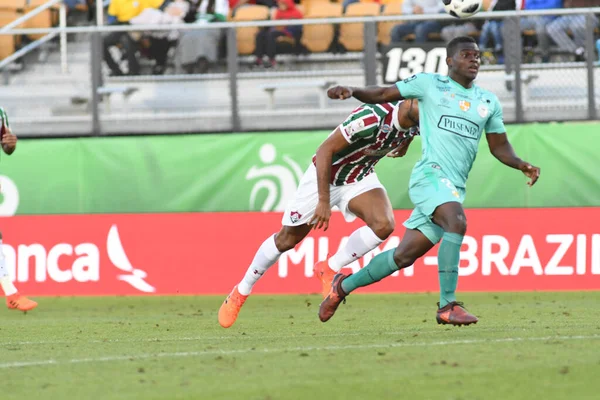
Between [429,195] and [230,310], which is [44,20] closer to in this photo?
[230,310]

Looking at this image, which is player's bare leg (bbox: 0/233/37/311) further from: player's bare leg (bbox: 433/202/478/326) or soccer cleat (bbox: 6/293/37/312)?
player's bare leg (bbox: 433/202/478/326)

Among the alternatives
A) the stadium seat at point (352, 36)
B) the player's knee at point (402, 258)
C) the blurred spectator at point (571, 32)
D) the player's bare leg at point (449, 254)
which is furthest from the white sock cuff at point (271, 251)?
the blurred spectator at point (571, 32)

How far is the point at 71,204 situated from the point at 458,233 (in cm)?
913

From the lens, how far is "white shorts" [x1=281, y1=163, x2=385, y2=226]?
9.70 metres

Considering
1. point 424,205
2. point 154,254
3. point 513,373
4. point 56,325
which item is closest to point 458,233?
point 424,205

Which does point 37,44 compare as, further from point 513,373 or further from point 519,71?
point 513,373

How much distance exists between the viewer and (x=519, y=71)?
51.5ft

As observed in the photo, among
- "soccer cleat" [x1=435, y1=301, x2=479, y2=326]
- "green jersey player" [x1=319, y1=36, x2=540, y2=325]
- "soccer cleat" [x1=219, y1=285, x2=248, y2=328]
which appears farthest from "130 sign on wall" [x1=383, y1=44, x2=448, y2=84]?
"soccer cleat" [x1=435, y1=301, x2=479, y2=326]

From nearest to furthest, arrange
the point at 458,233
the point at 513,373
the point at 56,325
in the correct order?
the point at 513,373 < the point at 458,233 < the point at 56,325

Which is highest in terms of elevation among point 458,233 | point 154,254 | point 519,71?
point 519,71

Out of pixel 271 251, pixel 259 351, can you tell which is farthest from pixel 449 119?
pixel 259 351

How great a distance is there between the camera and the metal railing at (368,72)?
1564 centimetres

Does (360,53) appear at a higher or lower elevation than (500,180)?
higher

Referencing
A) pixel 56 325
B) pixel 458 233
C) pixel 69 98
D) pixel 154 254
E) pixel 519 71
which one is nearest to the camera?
pixel 458 233
